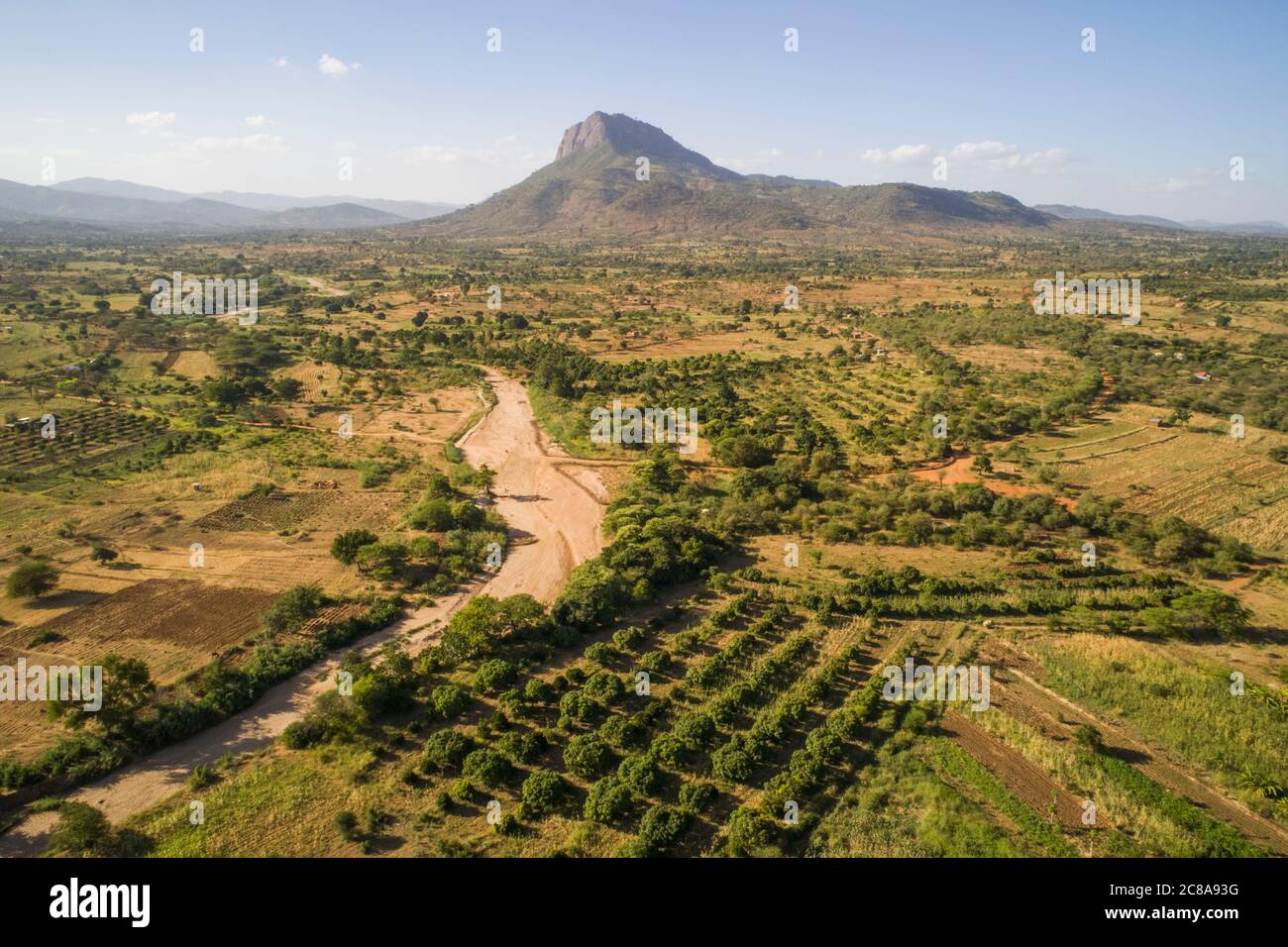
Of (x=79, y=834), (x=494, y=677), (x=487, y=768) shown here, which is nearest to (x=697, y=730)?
(x=487, y=768)

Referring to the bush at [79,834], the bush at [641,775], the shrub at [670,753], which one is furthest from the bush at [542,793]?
the bush at [79,834]

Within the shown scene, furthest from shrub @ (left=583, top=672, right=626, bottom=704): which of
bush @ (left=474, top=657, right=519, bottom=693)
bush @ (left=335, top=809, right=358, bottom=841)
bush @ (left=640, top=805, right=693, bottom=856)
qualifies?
bush @ (left=335, top=809, right=358, bottom=841)

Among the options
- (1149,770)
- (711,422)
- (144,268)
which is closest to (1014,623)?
(1149,770)

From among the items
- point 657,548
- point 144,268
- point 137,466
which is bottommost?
point 657,548

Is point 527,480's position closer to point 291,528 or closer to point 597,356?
point 291,528

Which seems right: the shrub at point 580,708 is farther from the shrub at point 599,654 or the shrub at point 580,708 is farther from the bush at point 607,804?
the bush at point 607,804

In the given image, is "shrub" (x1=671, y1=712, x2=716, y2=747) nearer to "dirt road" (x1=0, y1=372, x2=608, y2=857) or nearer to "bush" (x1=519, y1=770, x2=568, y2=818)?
"bush" (x1=519, y1=770, x2=568, y2=818)

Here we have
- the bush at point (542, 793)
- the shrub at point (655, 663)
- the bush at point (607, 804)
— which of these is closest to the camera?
the bush at point (607, 804)

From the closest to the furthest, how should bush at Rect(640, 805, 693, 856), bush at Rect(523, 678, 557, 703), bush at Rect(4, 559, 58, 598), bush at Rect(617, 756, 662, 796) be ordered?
bush at Rect(640, 805, 693, 856) < bush at Rect(617, 756, 662, 796) < bush at Rect(523, 678, 557, 703) < bush at Rect(4, 559, 58, 598)
